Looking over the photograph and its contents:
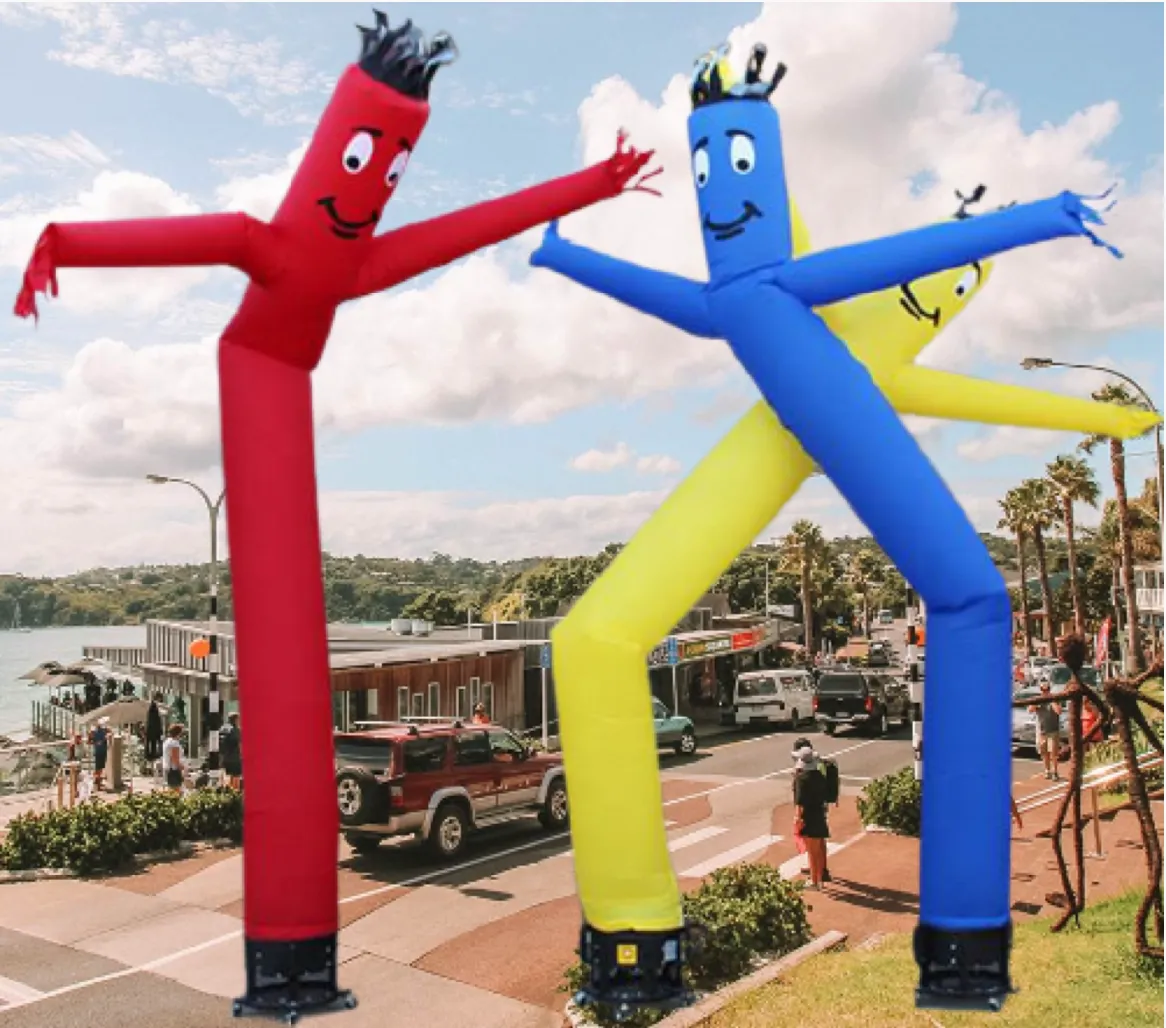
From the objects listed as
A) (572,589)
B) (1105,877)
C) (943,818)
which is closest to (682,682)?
(1105,877)

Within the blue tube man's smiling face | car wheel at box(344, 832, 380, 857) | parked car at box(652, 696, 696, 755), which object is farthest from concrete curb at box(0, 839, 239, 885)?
the blue tube man's smiling face

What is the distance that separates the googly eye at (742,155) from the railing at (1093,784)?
781cm

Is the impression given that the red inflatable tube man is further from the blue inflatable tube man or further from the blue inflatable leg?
the blue inflatable leg

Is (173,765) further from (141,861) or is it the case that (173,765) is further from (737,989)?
(737,989)

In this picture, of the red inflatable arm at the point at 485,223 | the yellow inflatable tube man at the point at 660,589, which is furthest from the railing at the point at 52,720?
the yellow inflatable tube man at the point at 660,589

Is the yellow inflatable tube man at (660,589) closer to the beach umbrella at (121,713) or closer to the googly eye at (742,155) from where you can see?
the googly eye at (742,155)

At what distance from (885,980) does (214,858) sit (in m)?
9.24

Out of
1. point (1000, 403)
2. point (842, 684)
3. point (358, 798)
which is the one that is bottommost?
point (358, 798)

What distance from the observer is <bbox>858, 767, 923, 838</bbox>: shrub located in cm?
1410

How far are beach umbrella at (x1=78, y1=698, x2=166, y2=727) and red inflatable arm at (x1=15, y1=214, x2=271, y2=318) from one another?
18.7 meters

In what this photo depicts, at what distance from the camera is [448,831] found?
13.9 meters

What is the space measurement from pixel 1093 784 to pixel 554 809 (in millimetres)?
6807

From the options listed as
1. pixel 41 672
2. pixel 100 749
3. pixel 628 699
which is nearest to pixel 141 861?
Result: pixel 100 749

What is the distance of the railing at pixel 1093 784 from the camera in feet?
38.8
